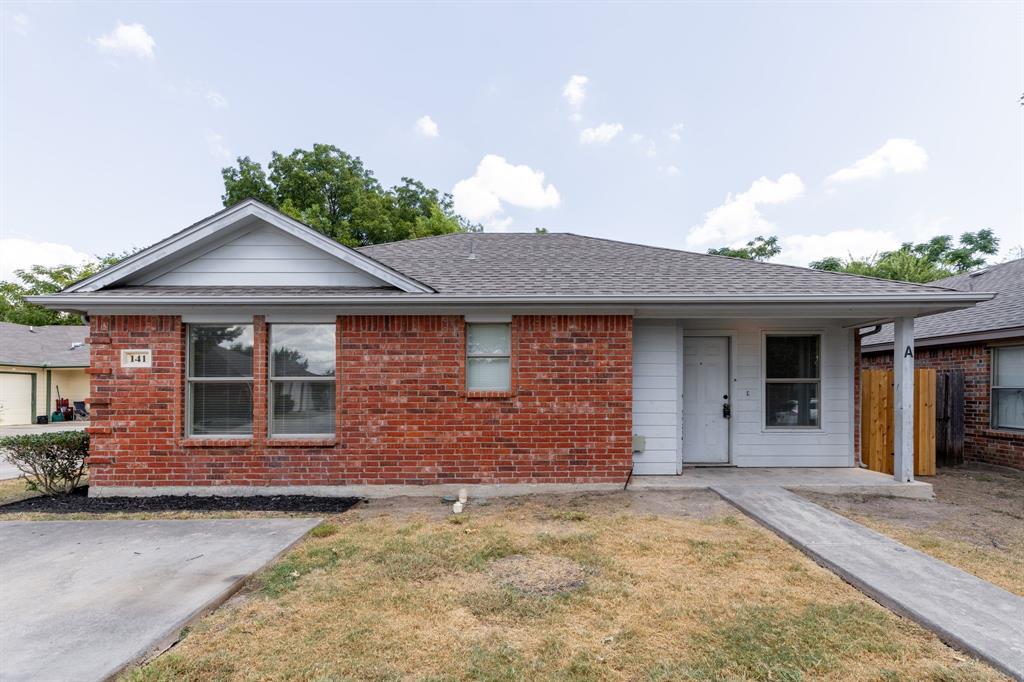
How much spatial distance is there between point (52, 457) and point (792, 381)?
439 inches

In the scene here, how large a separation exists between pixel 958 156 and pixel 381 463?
23.7 m

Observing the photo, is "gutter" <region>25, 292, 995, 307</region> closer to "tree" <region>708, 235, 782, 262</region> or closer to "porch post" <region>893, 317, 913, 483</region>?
"porch post" <region>893, 317, 913, 483</region>

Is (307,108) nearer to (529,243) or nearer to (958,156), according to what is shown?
(529,243)

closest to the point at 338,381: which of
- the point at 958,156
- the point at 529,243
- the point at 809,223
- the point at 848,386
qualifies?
the point at 529,243

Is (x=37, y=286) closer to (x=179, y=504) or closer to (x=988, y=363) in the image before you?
(x=179, y=504)

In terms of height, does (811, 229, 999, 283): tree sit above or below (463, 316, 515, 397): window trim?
above

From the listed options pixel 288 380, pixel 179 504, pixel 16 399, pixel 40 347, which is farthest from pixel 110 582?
pixel 40 347

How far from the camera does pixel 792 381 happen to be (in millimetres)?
7520

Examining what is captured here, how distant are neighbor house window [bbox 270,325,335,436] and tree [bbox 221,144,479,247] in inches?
797

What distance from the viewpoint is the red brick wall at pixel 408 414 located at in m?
6.16

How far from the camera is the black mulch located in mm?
5676

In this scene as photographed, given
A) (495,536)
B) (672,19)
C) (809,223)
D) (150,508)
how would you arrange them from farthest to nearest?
(809,223) < (672,19) < (150,508) < (495,536)

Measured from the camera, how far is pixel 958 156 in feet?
57.5

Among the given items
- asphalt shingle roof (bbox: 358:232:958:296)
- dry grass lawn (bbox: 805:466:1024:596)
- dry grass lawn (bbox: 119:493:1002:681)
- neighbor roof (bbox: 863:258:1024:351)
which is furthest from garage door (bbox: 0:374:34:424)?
neighbor roof (bbox: 863:258:1024:351)
